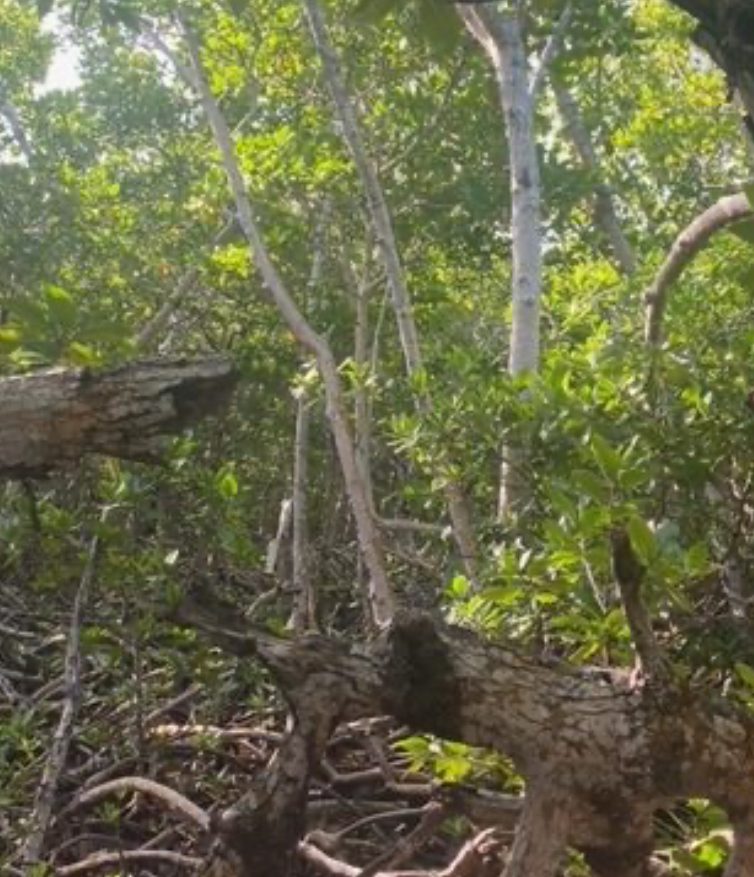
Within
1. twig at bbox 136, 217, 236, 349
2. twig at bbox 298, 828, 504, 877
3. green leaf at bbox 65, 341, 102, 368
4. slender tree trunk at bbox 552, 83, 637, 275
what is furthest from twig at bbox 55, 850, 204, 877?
slender tree trunk at bbox 552, 83, 637, 275

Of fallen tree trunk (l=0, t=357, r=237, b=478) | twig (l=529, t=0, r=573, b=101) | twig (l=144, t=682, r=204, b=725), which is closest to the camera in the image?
fallen tree trunk (l=0, t=357, r=237, b=478)

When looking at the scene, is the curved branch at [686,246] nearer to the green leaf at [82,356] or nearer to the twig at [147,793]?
the green leaf at [82,356]

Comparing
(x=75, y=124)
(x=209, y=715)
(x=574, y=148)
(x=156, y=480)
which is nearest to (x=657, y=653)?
(x=156, y=480)

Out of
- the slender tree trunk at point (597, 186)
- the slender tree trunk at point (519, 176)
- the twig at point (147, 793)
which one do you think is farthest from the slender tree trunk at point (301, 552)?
the slender tree trunk at point (597, 186)

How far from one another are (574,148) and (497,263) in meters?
1.58

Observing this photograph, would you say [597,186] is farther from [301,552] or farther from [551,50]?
[301,552]

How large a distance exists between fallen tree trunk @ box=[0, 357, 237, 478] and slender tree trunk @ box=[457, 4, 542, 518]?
209 centimetres

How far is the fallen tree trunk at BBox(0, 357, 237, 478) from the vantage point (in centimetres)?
265

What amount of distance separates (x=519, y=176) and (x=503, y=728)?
315 cm

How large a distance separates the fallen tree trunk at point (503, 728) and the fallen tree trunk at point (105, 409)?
2.13 ft

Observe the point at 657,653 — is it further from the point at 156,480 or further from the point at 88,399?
the point at 156,480

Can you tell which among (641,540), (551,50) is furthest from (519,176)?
(641,540)

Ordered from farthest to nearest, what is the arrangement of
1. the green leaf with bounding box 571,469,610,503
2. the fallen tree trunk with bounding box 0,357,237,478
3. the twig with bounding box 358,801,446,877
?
the twig with bounding box 358,801,446,877 → the fallen tree trunk with bounding box 0,357,237,478 → the green leaf with bounding box 571,469,610,503

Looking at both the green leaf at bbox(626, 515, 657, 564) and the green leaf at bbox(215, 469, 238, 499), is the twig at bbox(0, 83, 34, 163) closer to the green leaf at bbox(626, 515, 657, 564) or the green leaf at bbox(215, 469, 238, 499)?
the green leaf at bbox(215, 469, 238, 499)
